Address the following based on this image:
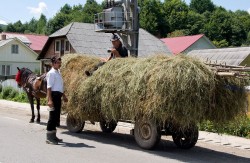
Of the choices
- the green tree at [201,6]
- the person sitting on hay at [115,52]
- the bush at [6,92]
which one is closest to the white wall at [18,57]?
the bush at [6,92]

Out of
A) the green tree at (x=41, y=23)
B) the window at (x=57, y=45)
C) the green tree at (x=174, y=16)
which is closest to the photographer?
the window at (x=57, y=45)

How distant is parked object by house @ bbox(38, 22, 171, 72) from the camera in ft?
136

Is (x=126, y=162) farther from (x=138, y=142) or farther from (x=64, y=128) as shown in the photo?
(x=64, y=128)

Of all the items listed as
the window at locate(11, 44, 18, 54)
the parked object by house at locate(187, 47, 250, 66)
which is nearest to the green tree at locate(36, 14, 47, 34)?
the window at locate(11, 44, 18, 54)

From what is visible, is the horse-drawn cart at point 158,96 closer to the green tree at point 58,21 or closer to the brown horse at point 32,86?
the brown horse at point 32,86

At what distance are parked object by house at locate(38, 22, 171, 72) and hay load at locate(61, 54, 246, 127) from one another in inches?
1173

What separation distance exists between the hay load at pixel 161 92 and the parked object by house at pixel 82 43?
29.8 m

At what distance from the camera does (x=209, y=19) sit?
97500 millimetres

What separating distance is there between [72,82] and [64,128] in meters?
2.47

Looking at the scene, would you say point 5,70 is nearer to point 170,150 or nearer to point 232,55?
point 232,55

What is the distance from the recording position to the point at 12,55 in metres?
57.8

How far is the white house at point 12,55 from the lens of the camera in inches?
2247

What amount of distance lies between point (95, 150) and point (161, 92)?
210cm

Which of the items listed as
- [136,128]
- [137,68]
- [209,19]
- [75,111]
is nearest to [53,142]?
[75,111]
